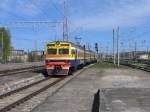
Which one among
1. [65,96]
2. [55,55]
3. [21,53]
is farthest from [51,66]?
[21,53]

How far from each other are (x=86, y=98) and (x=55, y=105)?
2823mm

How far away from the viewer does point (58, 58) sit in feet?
118

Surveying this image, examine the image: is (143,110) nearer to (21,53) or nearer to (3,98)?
(3,98)

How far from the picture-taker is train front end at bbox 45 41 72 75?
117 feet

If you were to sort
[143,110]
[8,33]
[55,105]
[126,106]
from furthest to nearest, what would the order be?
1. [8,33]
2. [55,105]
3. [126,106]
4. [143,110]

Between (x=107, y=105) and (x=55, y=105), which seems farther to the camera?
(x=55, y=105)

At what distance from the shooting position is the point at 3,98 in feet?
62.3

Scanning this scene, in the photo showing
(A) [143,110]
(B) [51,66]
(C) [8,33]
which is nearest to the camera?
(A) [143,110]

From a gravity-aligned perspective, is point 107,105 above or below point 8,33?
below

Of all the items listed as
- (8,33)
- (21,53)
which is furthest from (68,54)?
(21,53)

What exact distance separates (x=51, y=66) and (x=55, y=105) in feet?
63.5

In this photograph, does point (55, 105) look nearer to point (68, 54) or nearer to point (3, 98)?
point (3, 98)

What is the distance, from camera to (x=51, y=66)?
35406 millimetres

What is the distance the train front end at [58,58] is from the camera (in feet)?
117
